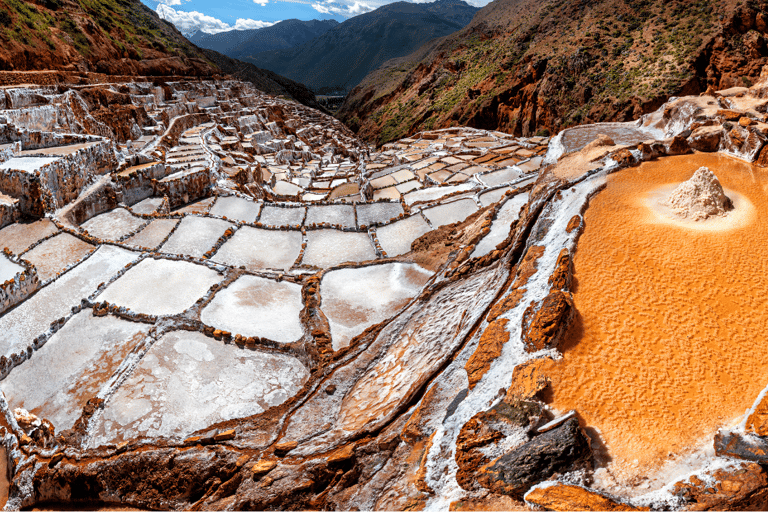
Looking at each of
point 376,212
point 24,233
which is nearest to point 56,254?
point 24,233

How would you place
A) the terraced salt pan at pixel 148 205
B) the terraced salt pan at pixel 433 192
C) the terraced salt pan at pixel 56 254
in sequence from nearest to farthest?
the terraced salt pan at pixel 56 254, the terraced salt pan at pixel 148 205, the terraced salt pan at pixel 433 192

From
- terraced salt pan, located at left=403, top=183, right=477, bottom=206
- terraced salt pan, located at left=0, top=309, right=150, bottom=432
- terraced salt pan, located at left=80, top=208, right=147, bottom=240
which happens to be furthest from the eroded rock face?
terraced salt pan, located at left=80, top=208, right=147, bottom=240

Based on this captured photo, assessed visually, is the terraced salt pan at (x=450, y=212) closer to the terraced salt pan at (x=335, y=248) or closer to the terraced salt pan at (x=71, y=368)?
the terraced salt pan at (x=335, y=248)

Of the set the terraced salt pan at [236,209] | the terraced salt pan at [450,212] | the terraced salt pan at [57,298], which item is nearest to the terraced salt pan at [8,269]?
the terraced salt pan at [57,298]

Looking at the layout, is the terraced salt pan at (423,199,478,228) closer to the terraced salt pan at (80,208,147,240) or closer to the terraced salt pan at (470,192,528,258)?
the terraced salt pan at (470,192,528,258)

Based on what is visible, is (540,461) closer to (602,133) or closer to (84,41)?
(602,133)

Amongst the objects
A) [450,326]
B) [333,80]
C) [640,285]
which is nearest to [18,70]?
[450,326]
